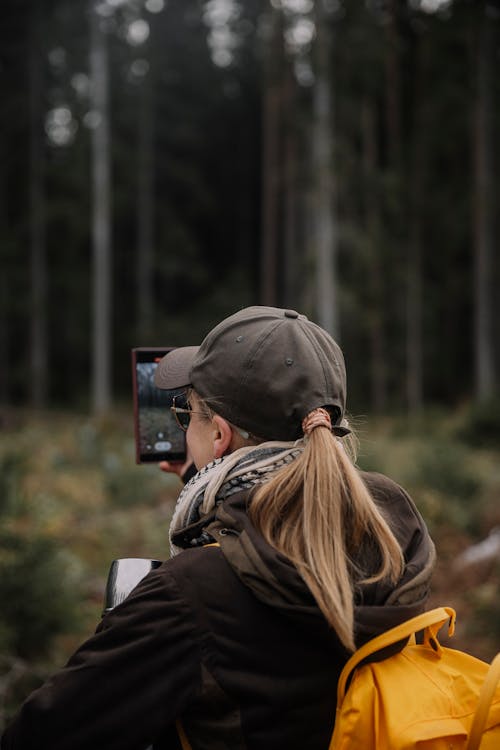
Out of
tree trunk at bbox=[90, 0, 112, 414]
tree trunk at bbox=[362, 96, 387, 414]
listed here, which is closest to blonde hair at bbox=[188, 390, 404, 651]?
tree trunk at bbox=[362, 96, 387, 414]

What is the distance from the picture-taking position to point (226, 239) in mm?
33250

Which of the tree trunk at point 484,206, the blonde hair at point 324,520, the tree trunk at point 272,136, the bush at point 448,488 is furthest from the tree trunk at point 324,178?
the blonde hair at point 324,520

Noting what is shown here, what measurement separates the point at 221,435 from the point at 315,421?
23 cm

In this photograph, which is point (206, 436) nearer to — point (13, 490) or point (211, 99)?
point (13, 490)

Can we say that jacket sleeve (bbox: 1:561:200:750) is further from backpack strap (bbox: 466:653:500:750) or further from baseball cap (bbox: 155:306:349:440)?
backpack strap (bbox: 466:653:500:750)

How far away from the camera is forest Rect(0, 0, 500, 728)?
329 inches

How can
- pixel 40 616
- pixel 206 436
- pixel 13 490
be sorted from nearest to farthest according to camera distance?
pixel 206 436
pixel 40 616
pixel 13 490

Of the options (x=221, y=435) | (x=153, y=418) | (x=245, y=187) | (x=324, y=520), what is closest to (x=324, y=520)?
(x=324, y=520)

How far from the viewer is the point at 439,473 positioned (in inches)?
376

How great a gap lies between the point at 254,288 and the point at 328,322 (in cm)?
1461

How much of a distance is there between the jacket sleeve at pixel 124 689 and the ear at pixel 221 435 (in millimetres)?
372

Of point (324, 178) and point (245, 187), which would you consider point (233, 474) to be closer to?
point (324, 178)

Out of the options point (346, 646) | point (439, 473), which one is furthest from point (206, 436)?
point (439, 473)

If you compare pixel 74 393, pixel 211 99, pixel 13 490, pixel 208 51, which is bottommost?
pixel 74 393
